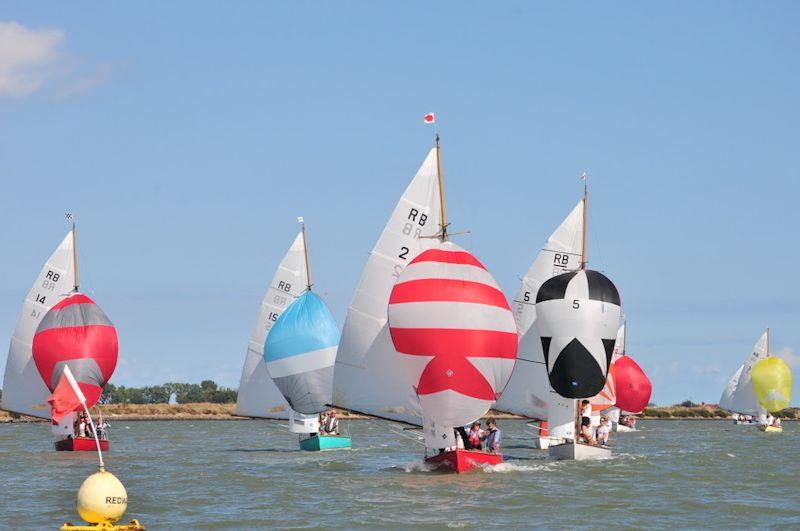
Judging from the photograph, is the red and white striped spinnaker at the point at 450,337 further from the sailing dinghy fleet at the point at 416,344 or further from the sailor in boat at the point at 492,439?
the sailor in boat at the point at 492,439

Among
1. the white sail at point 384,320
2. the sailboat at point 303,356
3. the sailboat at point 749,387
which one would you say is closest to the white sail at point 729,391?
the sailboat at point 749,387

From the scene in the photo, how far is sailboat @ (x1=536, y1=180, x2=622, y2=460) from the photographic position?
162 ft

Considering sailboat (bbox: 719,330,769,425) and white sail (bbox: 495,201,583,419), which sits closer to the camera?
white sail (bbox: 495,201,583,419)

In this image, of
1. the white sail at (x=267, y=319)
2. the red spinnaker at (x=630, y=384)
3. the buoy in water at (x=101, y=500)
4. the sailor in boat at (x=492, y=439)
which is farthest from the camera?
the red spinnaker at (x=630, y=384)

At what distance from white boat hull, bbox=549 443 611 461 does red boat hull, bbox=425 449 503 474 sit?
801 cm

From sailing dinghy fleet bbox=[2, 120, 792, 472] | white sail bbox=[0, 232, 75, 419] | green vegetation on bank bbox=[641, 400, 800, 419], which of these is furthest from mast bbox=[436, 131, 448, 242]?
green vegetation on bank bbox=[641, 400, 800, 419]

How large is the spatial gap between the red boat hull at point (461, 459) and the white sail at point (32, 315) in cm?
2964

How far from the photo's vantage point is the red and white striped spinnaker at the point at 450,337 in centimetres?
4006

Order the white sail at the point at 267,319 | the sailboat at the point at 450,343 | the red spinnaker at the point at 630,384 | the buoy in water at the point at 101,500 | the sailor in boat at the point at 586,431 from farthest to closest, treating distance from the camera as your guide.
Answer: the red spinnaker at the point at 630,384 < the white sail at the point at 267,319 < the sailor in boat at the point at 586,431 < the sailboat at the point at 450,343 < the buoy in water at the point at 101,500

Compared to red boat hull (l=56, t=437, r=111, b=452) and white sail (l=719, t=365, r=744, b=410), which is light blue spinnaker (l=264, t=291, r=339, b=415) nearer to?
red boat hull (l=56, t=437, r=111, b=452)

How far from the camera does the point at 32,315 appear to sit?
6506 cm

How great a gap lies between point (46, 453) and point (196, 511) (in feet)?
89.2

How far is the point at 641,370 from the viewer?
269 ft

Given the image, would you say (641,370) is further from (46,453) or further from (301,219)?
(46,453)
